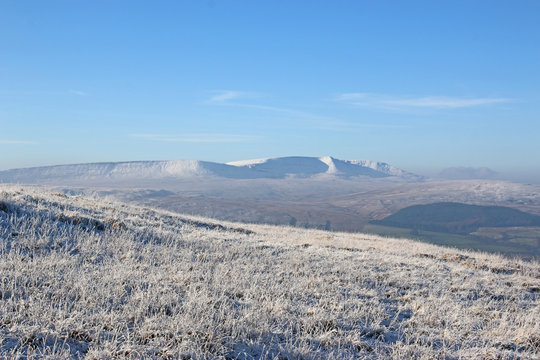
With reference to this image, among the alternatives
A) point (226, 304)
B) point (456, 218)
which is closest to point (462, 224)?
point (456, 218)

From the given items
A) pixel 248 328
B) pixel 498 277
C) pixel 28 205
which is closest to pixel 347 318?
pixel 248 328

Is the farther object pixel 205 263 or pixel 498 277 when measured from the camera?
pixel 498 277

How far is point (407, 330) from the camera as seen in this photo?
224 inches

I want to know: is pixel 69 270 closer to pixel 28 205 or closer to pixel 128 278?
pixel 128 278

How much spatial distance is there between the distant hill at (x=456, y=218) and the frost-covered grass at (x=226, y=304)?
8031 cm

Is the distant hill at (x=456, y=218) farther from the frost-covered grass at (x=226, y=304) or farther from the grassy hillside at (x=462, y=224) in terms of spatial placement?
the frost-covered grass at (x=226, y=304)

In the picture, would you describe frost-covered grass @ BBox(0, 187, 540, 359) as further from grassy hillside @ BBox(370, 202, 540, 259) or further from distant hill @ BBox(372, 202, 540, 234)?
distant hill @ BBox(372, 202, 540, 234)

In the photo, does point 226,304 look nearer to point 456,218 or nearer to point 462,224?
point 462,224

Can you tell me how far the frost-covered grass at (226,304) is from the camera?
14.1ft

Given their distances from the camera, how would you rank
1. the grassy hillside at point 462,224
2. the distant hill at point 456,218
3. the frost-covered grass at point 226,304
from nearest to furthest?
1. the frost-covered grass at point 226,304
2. the grassy hillside at point 462,224
3. the distant hill at point 456,218

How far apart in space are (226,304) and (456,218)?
355 ft

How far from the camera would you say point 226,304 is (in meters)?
5.76

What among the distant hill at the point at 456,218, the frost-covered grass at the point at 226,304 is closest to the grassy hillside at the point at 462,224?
the distant hill at the point at 456,218

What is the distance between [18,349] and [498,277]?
42.6 feet
